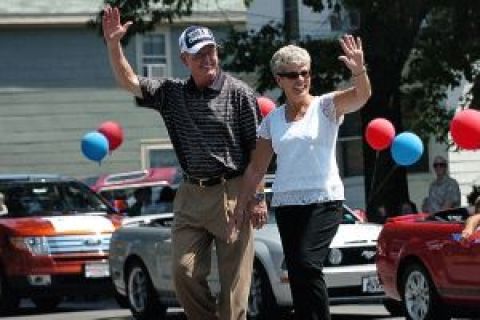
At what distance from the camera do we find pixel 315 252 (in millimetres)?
7379

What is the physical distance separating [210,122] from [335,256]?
524 centimetres

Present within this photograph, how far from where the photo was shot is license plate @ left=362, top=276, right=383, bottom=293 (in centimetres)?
1298

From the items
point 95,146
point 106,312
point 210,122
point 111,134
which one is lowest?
point 106,312

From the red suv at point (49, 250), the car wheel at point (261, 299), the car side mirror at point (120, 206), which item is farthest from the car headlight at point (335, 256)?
the car side mirror at point (120, 206)

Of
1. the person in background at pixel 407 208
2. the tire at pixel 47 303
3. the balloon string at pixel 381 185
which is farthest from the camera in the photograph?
the balloon string at pixel 381 185

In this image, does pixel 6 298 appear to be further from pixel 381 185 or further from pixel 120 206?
pixel 381 185

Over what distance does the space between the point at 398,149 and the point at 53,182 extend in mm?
4642

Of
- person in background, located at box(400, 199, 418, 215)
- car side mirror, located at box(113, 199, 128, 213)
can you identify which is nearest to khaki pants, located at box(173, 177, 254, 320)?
car side mirror, located at box(113, 199, 128, 213)

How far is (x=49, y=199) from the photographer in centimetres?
1745

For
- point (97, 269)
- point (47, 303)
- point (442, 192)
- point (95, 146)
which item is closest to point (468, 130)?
point (442, 192)

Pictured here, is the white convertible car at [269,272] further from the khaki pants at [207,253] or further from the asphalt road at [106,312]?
the khaki pants at [207,253]

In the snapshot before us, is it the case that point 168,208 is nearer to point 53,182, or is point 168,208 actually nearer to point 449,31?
point 53,182

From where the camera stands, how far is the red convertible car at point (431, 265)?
37.7 feet

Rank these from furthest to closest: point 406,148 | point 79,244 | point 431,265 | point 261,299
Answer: point 79,244
point 406,148
point 261,299
point 431,265
